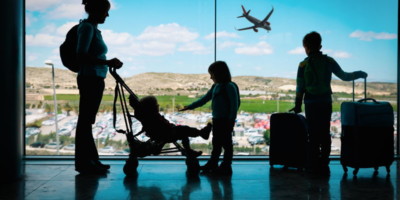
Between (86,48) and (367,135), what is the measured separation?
2.51 metres

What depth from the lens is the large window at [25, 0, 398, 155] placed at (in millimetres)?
4344

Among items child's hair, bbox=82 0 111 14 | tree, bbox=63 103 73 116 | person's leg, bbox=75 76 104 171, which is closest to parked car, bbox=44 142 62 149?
tree, bbox=63 103 73 116

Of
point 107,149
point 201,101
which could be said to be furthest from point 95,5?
point 107,149

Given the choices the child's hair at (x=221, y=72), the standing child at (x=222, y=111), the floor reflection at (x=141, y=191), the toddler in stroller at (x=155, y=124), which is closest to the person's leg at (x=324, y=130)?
the standing child at (x=222, y=111)

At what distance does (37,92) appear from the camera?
4387 mm

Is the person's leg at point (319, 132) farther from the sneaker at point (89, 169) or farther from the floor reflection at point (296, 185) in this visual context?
the sneaker at point (89, 169)

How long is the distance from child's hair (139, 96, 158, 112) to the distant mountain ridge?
101cm

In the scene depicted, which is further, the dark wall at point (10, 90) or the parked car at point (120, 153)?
the parked car at point (120, 153)

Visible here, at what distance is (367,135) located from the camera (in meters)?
3.49

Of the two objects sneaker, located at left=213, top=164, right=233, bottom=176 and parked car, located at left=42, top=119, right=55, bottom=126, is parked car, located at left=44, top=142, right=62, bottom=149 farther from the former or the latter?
sneaker, located at left=213, top=164, right=233, bottom=176

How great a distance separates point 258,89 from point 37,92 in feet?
8.04

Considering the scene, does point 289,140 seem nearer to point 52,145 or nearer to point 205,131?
point 205,131

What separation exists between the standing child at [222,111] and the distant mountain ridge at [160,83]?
2.84 ft

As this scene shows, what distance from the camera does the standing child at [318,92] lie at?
11.7ft
